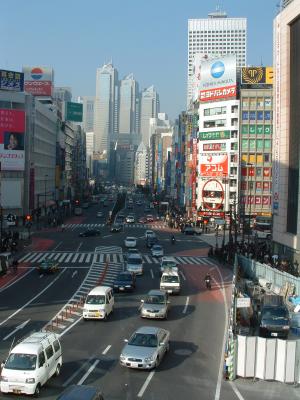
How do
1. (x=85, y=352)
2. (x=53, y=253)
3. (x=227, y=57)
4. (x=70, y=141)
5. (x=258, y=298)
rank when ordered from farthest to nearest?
1. (x=70, y=141)
2. (x=227, y=57)
3. (x=53, y=253)
4. (x=258, y=298)
5. (x=85, y=352)

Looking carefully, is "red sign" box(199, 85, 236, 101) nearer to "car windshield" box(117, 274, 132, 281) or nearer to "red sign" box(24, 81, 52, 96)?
"red sign" box(24, 81, 52, 96)

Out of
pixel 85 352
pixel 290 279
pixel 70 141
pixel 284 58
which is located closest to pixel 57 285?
pixel 290 279

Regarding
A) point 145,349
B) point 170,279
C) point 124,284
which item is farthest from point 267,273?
point 145,349

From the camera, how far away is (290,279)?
3531cm

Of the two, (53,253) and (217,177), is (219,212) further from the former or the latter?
(53,253)

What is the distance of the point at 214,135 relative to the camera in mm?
108562

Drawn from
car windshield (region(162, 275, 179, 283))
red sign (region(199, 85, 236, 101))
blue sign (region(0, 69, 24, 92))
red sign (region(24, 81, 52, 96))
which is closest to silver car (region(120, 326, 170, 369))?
car windshield (region(162, 275, 179, 283))

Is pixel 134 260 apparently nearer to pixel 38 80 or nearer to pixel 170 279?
pixel 170 279

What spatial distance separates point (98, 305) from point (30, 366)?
10.6m

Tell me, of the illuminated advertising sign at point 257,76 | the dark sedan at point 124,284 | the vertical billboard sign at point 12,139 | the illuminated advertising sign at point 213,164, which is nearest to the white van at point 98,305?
the dark sedan at point 124,284

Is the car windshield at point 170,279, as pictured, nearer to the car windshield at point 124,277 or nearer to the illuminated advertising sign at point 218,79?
the car windshield at point 124,277

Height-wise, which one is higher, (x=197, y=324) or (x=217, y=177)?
(x=217, y=177)

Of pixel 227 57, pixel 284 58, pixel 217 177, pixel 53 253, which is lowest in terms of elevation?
pixel 53 253

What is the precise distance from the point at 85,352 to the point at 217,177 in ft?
286
